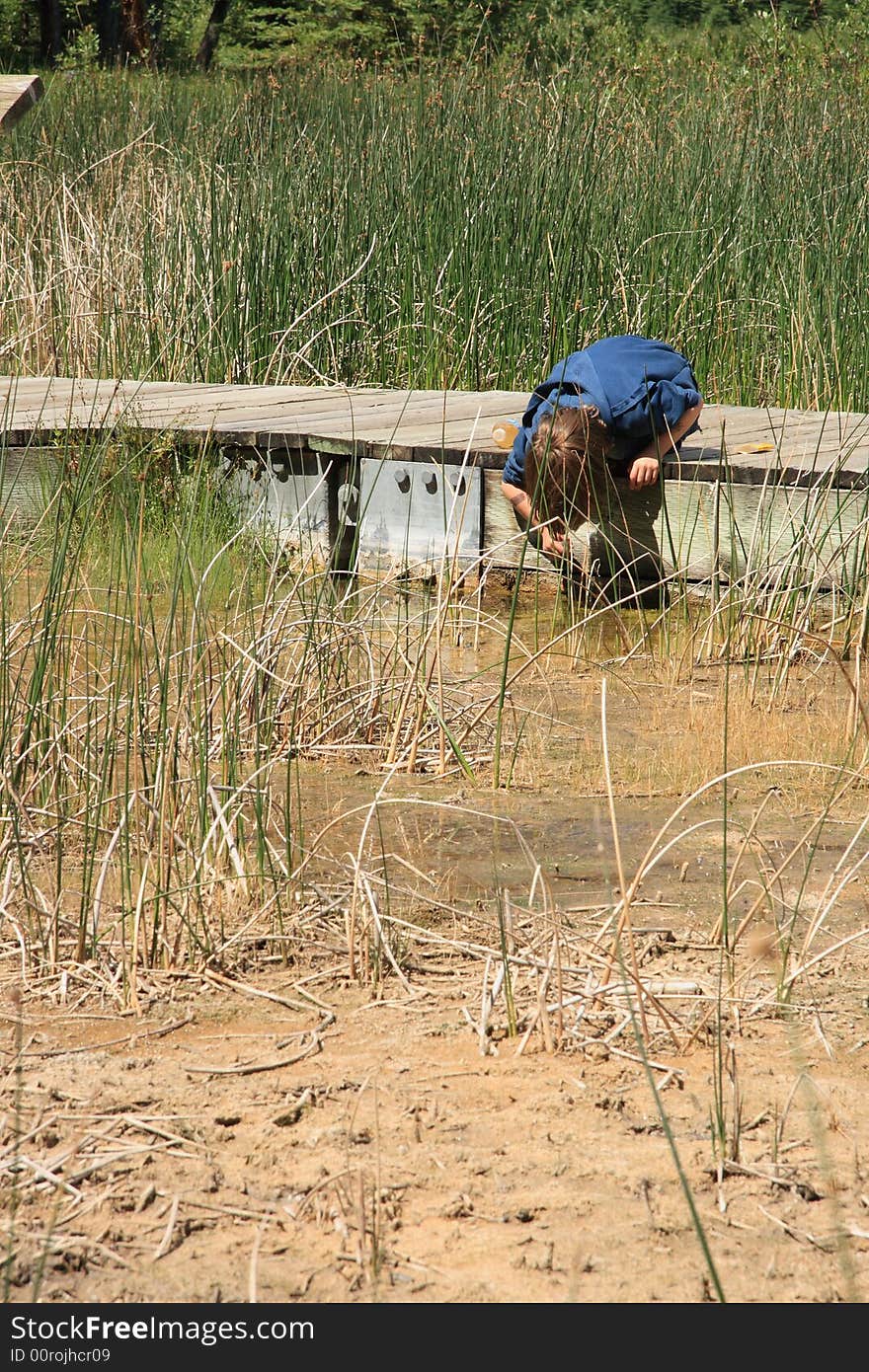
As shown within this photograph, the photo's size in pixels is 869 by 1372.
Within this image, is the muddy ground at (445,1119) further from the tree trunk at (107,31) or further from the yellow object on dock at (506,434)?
the tree trunk at (107,31)

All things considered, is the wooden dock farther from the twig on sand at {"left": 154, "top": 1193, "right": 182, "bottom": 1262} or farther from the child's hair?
the twig on sand at {"left": 154, "top": 1193, "right": 182, "bottom": 1262}

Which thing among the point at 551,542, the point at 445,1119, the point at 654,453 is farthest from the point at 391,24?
the point at 445,1119

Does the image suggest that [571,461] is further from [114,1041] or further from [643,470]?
[114,1041]

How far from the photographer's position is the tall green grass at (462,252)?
17.4ft

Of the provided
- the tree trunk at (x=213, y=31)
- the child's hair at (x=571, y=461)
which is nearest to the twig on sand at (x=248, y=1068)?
the child's hair at (x=571, y=461)

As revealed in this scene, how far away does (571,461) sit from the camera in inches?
157

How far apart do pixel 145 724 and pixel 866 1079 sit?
1358mm

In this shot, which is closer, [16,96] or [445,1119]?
[445,1119]

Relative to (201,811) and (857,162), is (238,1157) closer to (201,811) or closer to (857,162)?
(201,811)

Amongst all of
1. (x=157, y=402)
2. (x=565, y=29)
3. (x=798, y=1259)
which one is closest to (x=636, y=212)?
(x=157, y=402)

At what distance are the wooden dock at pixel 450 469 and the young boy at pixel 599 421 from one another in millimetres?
119

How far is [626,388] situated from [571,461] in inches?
9.2

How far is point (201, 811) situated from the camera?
232 centimetres

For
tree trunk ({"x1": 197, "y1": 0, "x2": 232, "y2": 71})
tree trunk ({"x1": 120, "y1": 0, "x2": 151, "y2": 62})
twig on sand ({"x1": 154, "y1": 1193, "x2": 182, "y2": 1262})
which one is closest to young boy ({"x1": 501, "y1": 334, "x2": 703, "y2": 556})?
twig on sand ({"x1": 154, "y1": 1193, "x2": 182, "y2": 1262})
